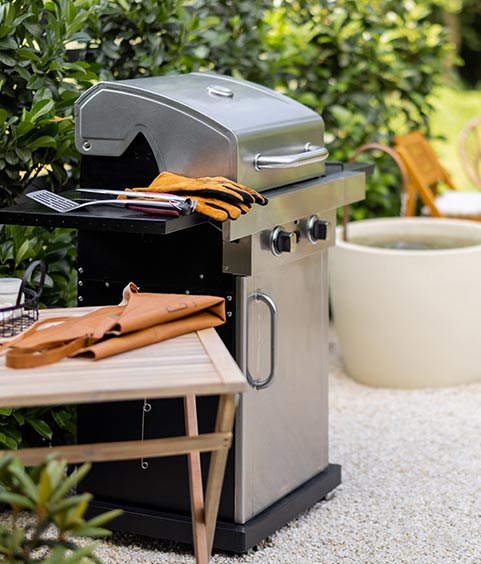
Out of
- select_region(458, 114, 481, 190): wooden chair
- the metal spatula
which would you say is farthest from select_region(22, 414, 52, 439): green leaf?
select_region(458, 114, 481, 190): wooden chair

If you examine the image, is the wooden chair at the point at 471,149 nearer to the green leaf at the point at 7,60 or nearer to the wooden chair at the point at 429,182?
the wooden chair at the point at 429,182

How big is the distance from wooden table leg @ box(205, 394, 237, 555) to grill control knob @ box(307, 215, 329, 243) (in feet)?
3.36

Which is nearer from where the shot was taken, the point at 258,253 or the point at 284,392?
the point at 258,253

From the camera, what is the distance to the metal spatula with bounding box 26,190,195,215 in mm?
2451

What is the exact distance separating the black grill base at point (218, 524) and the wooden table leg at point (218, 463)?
1.59 feet

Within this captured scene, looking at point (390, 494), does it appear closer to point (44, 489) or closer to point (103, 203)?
point (103, 203)

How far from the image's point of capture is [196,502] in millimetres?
2461

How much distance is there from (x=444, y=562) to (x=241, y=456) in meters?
0.66

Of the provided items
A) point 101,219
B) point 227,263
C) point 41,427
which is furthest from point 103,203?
point 41,427

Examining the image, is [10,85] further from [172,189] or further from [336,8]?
[336,8]

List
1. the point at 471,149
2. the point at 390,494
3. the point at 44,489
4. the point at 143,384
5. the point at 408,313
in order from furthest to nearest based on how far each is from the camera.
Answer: the point at 471,149 → the point at 408,313 → the point at 390,494 → the point at 143,384 → the point at 44,489

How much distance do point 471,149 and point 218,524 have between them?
4.01m

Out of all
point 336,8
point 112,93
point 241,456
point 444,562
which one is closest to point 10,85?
point 112,93

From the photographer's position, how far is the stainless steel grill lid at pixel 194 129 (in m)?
2.72
